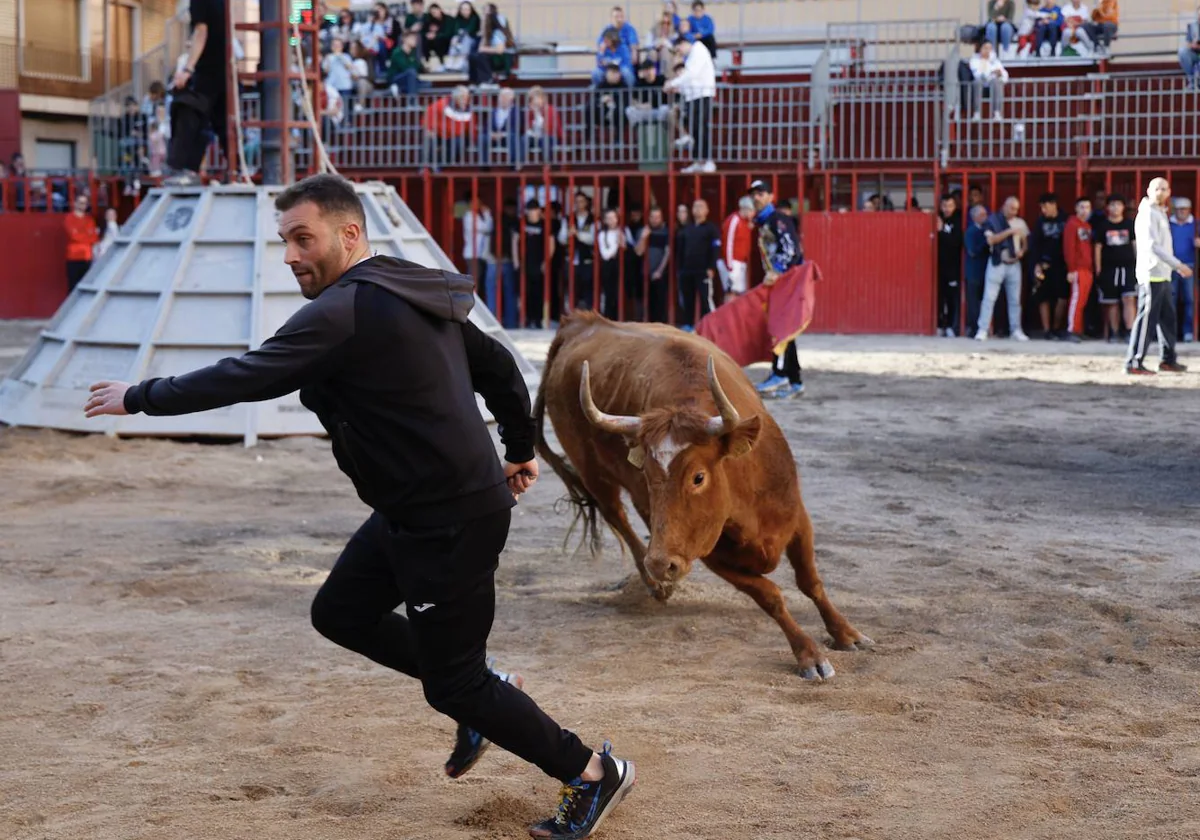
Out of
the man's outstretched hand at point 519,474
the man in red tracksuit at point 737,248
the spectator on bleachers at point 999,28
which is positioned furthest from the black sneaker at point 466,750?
the spectator on bleachers at point 999,28

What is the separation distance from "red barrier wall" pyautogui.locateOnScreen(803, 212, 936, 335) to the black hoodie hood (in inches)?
692

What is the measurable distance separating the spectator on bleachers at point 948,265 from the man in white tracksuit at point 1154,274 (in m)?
5.31

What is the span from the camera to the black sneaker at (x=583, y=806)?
4.00 metres

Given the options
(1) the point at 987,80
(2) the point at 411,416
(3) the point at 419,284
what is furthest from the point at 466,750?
(1) the point at 987,80

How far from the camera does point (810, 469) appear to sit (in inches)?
405

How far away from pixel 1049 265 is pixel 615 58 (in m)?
6.87

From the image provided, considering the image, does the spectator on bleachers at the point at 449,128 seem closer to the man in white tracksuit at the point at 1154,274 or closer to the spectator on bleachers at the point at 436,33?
the spectator on bleachers at the point at 436,33

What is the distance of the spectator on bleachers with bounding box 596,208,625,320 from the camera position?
21.7 metres

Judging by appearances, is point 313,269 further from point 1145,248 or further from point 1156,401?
point 1145,248

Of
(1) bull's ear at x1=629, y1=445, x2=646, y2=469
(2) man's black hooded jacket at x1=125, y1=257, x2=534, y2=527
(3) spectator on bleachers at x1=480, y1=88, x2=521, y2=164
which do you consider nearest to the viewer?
(2) man's black hooded jacket at x1=125, y1=257, x2=534, y2=527

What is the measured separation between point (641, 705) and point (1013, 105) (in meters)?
17.6

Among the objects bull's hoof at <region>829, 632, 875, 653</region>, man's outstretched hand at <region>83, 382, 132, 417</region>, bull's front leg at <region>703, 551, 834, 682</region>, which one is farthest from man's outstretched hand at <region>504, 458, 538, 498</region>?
bull's hoof at <region>829, 632, 875, 653</region>

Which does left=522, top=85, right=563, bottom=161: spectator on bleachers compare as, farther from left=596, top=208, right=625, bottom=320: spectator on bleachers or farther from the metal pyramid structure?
the metal pyramid structure

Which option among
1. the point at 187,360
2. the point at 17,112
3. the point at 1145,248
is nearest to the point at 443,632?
the point at 187,360
